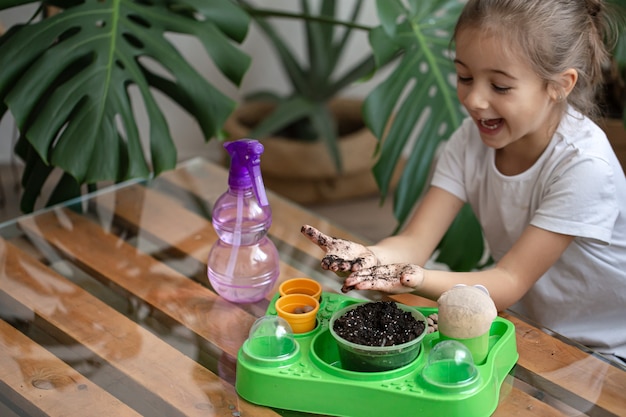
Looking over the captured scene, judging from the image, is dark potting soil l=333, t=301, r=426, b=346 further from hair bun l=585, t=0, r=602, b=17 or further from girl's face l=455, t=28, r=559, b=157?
hair bun l=585, t=0, r=602, b=17

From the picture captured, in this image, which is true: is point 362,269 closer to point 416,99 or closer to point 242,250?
point 242,250

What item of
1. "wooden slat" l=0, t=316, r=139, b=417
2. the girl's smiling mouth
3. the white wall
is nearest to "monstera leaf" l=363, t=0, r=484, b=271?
the girl's smiling mouth

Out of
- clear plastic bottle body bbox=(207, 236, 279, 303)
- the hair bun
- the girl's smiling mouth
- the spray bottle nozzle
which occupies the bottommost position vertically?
clear plastic bottle body bbox=(207, 236, 279, 303)

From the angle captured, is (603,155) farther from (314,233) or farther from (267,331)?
(267,331)

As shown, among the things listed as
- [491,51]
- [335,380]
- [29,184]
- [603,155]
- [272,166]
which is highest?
[491,51]

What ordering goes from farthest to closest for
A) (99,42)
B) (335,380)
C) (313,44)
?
(313,44) → (99,42) → (335,380)

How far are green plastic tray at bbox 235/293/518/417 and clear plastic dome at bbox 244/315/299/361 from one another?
0.05 ft

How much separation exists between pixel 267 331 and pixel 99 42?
0.81 meters

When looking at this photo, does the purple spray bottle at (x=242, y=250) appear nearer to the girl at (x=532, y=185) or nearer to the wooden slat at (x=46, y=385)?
the girl at (x=532, y=185)

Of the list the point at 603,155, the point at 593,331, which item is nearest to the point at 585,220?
the point at 603,155

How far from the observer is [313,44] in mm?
2971

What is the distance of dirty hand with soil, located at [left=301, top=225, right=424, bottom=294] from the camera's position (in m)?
1.25

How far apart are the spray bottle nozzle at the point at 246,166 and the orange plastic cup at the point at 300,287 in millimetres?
133

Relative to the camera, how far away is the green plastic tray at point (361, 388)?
1140mm
